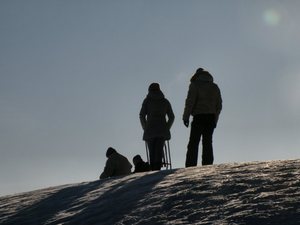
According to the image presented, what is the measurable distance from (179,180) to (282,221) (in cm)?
205

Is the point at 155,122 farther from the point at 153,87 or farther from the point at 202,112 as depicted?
the point at 202,112

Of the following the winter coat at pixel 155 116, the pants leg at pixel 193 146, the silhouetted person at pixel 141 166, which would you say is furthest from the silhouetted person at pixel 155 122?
the pants leg at pixel 193 146

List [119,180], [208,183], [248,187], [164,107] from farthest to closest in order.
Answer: [164,107], [119,180], [208,183], [248,187]

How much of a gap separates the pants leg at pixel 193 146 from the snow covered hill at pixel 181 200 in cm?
321

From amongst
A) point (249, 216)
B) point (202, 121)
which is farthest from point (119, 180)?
point (202, 121)

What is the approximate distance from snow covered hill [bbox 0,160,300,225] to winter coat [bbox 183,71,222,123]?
3.57 meters

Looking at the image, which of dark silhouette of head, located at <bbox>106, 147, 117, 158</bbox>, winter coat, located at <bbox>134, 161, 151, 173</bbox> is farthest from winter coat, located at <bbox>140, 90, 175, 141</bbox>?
dark silhouette of head, located at <bbox>106, 147, 117, 158</bbox>

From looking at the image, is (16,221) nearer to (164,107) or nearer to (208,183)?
(208,183)

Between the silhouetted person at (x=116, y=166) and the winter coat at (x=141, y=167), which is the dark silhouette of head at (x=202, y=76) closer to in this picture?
the winter coat at (x=141, y=167)

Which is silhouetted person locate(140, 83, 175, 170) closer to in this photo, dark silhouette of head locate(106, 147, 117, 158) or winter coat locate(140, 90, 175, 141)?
winter coat locate(140, 90, 175, 141)

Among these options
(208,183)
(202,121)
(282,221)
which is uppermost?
(202,121)

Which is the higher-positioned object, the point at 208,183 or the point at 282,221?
the point at 208,183

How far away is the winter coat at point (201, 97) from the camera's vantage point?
10.9m

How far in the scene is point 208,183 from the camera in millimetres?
5996
